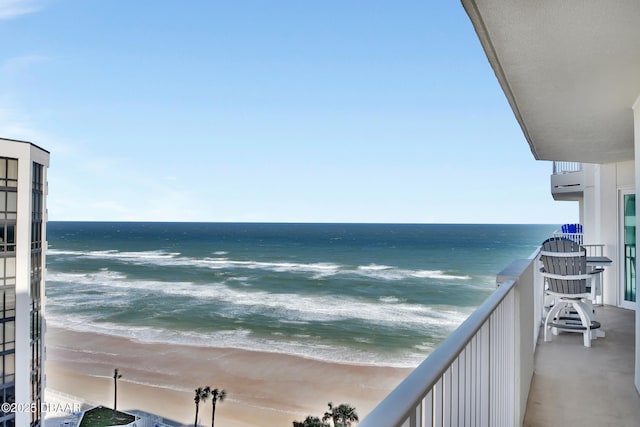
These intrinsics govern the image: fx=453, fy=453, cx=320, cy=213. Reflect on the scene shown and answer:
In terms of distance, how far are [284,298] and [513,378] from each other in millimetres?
22440

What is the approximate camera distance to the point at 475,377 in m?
1.41

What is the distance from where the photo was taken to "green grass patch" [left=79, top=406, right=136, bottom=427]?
34.9 ft

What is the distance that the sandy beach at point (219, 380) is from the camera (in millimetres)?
11047

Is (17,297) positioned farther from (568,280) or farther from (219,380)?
(568,280)

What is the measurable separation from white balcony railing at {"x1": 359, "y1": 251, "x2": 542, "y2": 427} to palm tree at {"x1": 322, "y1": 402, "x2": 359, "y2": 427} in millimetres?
7892

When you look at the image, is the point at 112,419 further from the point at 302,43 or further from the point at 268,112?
the point at 268,112

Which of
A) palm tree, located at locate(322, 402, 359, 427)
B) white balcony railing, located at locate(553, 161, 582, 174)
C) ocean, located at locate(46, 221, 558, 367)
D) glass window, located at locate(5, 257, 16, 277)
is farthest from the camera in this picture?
ocean, located at locate(46, 221, 558, 367)

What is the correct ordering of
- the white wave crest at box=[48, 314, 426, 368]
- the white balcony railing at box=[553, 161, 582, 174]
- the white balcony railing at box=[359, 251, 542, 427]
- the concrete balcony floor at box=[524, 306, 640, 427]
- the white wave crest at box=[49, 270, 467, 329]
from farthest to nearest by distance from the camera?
the white wave crest at box=[49, 270, 467, 329] < the white wave crest at box=[48, 314, 426, 368] < the white balcony railing at box=[553, 161, 582, 174] < the concrete balcony floor at box=[524, 306, 640, 427] < the white balcony railing at box=[359, 251, 542, 427]

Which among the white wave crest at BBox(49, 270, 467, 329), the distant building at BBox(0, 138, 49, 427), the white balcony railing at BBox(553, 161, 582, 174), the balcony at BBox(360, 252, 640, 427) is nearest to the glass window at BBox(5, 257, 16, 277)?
the distant building at BBox(0, 138, 49, 427)

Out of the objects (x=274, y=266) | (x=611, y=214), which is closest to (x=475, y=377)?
(x=611, y=214)

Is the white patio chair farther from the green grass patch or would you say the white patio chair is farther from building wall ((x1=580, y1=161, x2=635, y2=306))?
the green grass patch

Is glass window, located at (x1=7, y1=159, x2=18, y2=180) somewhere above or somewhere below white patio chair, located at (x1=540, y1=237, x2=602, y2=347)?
above

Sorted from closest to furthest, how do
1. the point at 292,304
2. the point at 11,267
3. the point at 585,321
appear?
the point at 585,321, the point at 11,267, the point at 292,304

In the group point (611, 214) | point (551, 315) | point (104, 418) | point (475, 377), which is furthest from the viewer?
point (104, 418)
